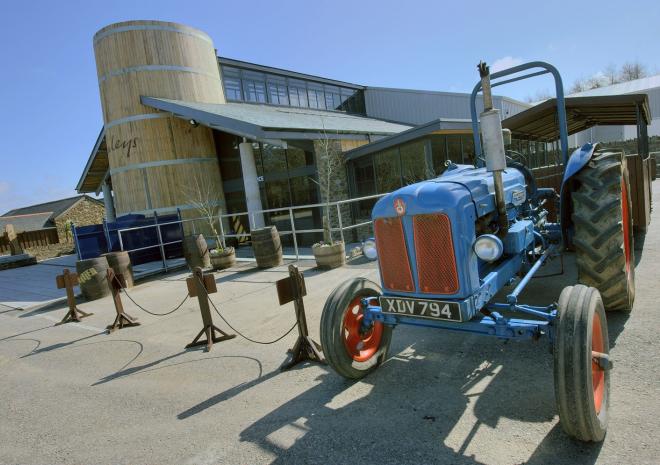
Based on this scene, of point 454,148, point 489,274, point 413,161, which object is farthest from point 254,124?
point 489,274

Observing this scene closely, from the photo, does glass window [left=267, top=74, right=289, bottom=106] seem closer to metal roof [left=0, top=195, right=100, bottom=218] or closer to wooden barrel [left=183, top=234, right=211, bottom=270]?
wooden barrel [left=183, top=234, right=211, bottom=270]

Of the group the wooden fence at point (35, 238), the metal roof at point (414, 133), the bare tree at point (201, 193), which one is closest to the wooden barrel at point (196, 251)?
the bare tree at point (201, 193)

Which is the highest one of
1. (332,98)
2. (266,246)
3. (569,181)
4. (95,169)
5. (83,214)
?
(332,98)

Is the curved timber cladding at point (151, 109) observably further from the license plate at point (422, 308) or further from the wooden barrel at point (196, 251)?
the license plate at point (422, 308)

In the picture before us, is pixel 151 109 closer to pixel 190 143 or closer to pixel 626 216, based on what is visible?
pixel 190 143

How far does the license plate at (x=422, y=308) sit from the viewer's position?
265 centimetres

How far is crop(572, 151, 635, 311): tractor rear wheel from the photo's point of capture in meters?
3.33

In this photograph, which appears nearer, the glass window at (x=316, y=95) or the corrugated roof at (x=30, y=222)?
the glass window at (x=316, y=95)

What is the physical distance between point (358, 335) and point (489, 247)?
4.36 feet

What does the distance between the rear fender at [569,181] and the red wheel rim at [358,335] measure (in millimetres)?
2012

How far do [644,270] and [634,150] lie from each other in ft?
71.5

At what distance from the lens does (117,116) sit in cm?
1380

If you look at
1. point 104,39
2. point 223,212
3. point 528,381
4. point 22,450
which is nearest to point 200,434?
point 22,450

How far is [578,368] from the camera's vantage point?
212 cm
